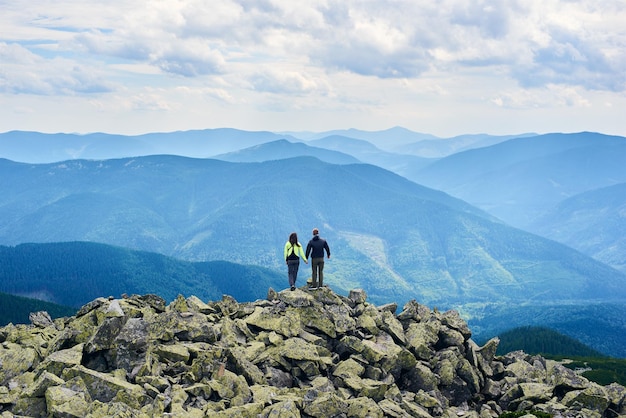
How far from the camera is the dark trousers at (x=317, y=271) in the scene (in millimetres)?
54531

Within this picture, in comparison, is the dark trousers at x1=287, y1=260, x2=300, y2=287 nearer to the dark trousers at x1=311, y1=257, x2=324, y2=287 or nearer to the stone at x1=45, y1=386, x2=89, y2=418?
the dark trousers at x1=311, y1=257, x2=324, y2=287

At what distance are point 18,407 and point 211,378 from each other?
11.7 metres

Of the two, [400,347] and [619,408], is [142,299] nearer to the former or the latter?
[400,347]

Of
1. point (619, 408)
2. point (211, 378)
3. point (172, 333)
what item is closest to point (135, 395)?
point (211, 378)

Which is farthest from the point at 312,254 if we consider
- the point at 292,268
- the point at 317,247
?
the point at 292,268

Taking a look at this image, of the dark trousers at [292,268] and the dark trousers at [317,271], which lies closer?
the dark trousers at [317,271]

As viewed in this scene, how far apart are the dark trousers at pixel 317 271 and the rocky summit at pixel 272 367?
3.96 ft

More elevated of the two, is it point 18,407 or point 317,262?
point 317,262

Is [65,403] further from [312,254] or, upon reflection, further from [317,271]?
[317,271]

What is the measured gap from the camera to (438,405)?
44.9m

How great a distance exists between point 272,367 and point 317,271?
1284 cm

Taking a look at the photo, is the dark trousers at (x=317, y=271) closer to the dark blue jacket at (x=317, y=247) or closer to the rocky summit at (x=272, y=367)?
the dark blue jacket at (x=317, y=247)

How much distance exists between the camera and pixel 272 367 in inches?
1795

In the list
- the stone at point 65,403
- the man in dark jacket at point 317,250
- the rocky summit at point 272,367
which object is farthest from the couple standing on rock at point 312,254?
the stone at point 65,403
